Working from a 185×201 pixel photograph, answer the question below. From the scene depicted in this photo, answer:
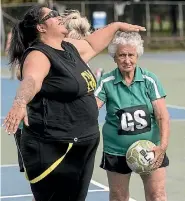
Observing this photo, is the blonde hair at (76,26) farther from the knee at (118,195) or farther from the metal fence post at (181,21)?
the metal fence post at (181,21)

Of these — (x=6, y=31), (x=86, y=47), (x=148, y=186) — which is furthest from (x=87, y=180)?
(x=6, y=31)

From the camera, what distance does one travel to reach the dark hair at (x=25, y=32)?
4.98 meters

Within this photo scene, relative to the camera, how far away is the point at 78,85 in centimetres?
474

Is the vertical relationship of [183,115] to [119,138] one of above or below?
below

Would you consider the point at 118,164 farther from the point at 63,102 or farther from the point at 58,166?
the point at 63,102

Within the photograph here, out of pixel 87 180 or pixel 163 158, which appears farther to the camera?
pixel 163 158

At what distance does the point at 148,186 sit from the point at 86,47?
3.98ft

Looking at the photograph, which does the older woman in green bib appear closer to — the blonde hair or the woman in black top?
the woman in black top

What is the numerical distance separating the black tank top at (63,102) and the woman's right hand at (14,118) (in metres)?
0.43

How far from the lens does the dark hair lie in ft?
16.3

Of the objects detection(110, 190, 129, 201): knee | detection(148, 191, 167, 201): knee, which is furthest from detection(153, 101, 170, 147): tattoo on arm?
detection(110, 190, 129, 201): knee

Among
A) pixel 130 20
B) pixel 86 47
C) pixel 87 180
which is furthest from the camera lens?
pixel 130 20

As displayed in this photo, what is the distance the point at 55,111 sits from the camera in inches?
188

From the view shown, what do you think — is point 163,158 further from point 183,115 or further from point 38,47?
point 183,115
